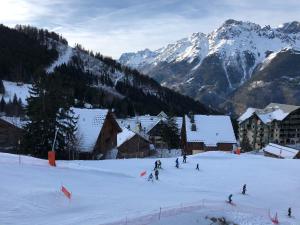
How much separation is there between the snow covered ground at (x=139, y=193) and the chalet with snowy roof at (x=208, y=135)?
35.5 m

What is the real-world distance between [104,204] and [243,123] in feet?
366

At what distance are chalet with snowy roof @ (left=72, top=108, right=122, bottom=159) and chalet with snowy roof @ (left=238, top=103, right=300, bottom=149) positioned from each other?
69846mm

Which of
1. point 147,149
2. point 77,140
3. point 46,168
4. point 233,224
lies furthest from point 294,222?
point 147,149

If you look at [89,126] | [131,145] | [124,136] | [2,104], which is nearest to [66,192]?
[89,126]

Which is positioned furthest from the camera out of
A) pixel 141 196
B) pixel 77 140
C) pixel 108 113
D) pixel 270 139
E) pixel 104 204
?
pixel 270 139

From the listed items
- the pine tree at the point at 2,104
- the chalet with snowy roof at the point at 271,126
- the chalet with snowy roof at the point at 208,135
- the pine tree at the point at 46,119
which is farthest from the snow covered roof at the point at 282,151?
the pine tree at the point at 2,104

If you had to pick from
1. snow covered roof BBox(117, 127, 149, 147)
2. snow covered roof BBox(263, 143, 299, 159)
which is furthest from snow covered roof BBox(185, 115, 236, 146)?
snow covered roof BBox(117, 127, 149, 147)

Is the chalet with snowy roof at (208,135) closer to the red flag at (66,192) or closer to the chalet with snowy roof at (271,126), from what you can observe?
the chalet with snowy roof at (271,126)

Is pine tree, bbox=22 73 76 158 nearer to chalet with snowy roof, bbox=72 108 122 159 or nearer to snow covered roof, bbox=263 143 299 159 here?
chalet with snowy roof, bbox=72 108 122 159

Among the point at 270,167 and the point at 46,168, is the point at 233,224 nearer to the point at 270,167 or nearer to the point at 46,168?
the point at 46,168

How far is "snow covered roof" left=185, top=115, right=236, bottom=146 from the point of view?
80.9 meters

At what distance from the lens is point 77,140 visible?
2357 inches

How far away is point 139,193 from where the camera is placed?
29062 millimetres

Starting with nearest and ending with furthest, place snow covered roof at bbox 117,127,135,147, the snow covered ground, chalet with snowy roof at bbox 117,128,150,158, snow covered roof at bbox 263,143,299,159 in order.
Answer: the snow covered ground, chalet with snowy roof at bbox 117,128,150,158, snow covered roof at bbox 117,127,135,147, snow covered roof at bbox 263,143,299,159
